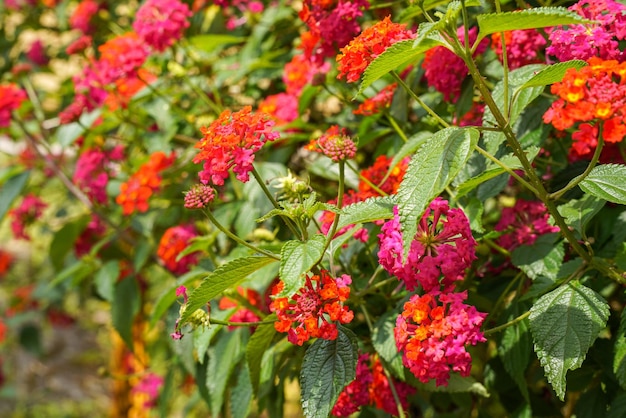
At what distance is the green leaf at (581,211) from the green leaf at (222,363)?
676 mm

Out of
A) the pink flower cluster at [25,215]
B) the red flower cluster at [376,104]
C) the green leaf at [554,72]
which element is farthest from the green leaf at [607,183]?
the pink flower cluster at [25,215]

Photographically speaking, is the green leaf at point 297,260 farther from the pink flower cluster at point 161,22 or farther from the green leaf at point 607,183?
the pink flower cluster at point 161,22

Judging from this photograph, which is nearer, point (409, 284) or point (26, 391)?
point (409, 284)

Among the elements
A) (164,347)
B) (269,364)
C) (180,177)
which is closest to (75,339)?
(164,347)

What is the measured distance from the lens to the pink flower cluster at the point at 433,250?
3.24 feet

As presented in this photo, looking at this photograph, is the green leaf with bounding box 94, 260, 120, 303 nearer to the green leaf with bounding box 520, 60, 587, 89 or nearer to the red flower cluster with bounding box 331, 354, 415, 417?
the red flower cluster with bounding box 331, 354, 415, 417

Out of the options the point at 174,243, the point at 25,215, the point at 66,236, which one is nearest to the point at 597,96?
the point at 174,243

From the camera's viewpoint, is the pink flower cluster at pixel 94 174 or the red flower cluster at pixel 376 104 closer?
the red flower cluster at pixel 376 104

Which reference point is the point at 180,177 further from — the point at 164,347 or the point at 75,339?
the point at 75,339

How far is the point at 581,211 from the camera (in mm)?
1067

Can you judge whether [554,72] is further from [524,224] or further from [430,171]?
[524,224]

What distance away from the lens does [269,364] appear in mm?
1338

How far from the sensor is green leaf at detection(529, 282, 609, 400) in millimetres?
953

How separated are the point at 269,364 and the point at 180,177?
65 centimetres
